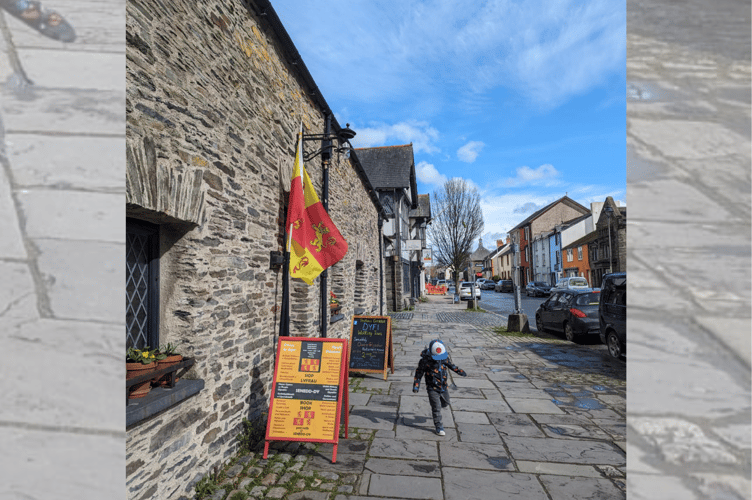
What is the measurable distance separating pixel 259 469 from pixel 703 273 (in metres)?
4.05

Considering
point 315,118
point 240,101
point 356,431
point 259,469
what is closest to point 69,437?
point 259,469

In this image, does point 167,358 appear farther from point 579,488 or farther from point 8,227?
point 579,488

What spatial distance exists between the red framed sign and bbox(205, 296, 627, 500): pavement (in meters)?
0.25

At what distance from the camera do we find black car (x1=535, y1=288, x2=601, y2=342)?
10305 millimetres

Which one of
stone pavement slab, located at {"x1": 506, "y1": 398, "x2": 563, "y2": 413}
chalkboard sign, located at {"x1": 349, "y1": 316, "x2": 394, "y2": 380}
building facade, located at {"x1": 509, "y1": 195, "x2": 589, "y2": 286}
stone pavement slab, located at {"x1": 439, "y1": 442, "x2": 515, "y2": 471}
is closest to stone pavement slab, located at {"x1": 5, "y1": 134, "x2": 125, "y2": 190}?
stone pavement slab, located at {"x1": 439, "y1": 442, "x2": 515, "y2": 471}

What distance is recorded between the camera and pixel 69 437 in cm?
69

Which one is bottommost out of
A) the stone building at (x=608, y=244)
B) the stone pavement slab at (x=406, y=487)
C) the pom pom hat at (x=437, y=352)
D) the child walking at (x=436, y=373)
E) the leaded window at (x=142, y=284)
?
the stone pavement slab at (x=406, y=487)

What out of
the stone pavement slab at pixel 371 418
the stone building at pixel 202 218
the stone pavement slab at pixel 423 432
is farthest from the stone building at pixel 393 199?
the stone building at pixel 202 218

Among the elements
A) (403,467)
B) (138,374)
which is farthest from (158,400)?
(403,467)

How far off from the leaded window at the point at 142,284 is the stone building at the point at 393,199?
16.1 m

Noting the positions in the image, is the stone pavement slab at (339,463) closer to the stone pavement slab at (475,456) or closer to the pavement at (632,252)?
the stone pavement slab at (475,456)

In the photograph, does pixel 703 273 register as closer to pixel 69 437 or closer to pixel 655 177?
pixel 655 177

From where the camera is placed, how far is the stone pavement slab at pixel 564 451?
13.1 ft

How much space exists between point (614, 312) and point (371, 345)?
501 centimetres
